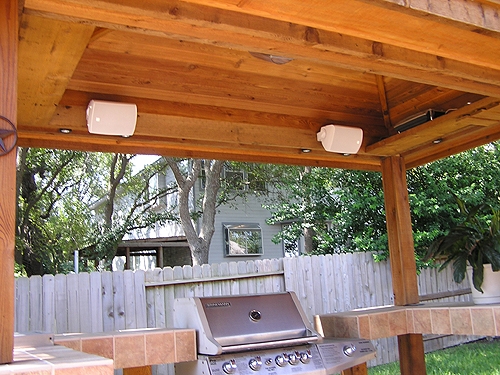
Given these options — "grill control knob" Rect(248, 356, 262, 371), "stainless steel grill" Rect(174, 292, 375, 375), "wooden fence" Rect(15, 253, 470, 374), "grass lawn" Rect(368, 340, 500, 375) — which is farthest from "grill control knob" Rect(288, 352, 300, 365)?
"grass lawn" Rect(368, 340, 500, 375)

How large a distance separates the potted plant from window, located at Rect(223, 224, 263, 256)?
27.0ft

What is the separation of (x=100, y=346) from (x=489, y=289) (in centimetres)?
241

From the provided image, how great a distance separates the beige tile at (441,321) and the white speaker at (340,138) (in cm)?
118

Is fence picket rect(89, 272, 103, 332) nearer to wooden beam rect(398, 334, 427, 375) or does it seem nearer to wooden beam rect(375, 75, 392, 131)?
wooden beam rect(398, 334, 427, 375)

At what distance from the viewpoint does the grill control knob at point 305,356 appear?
114 inches

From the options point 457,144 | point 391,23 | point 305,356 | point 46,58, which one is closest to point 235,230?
point 457,144

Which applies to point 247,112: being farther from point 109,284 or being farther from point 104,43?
point 109,284

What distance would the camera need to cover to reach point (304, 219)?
8789mm

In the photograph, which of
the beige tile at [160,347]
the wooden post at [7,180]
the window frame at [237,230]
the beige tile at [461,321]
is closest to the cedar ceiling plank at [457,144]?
the beige tile at [461,321]

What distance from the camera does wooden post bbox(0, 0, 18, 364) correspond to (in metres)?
1.64

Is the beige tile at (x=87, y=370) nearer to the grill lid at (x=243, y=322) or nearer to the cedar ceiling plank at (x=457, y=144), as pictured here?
the grill lid at (x=243, y=322)

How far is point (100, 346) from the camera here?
2.72 metres

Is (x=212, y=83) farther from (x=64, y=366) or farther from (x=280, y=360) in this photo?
(x=64, y=366)

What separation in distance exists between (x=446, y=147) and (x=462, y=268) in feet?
3.27
